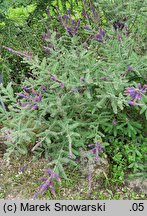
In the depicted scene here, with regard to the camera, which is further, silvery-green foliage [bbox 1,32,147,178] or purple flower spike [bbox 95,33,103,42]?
purple flower spike [bbox 95,33,103,42]

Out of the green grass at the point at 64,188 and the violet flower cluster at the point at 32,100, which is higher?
the violet flower cluster at the point at 32,100

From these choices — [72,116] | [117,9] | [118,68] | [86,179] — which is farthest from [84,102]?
[117,9]

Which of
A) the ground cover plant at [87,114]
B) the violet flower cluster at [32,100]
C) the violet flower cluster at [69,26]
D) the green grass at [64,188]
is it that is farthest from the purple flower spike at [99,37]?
the green grass at [64,188]

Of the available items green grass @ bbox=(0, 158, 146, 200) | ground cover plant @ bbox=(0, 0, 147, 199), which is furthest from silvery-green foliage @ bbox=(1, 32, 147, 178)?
green grass @ bbox=(0, 158, 146, 200)

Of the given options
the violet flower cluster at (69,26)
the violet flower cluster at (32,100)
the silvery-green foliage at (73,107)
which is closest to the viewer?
the violet flower cluster at (32,100)

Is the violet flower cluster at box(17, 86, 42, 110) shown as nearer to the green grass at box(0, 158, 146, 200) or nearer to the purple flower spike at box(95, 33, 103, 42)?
the green grass at box(0, 158, 146, 200)

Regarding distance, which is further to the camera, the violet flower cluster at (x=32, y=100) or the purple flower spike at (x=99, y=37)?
the purple flower spike at (x=99, y=37)

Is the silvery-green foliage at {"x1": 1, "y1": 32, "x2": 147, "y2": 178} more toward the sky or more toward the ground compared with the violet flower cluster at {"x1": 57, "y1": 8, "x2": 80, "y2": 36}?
more toward the ground

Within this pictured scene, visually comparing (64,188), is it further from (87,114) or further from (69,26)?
(69,26)

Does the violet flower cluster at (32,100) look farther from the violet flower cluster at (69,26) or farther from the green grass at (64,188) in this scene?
the violet flower cluster at (69,26)

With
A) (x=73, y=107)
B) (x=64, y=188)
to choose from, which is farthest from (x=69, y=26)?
(x=64, y=188)

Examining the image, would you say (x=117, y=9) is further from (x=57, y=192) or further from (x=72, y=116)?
(x=57, y=192)

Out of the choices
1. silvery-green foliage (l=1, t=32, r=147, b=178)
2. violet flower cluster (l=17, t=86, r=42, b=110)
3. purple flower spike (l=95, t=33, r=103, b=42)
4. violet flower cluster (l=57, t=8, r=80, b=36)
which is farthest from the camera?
violet flower cluster (l=57, t=8, r=80, b=36)

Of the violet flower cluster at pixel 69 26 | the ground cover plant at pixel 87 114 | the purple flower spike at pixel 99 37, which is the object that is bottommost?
the ground cover plant at pixel 87 114
